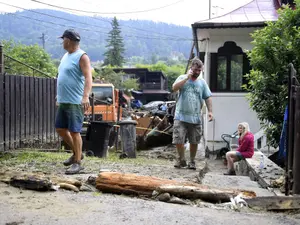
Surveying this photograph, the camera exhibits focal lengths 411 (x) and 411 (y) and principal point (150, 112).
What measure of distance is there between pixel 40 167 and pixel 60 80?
129 cm

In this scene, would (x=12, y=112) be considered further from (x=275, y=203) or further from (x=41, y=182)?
(x=275, y=203)

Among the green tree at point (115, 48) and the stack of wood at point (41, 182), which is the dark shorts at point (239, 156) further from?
the green tree at point (115, 48)

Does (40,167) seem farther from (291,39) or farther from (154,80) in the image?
(154,80)

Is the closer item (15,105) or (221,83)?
(15,105)

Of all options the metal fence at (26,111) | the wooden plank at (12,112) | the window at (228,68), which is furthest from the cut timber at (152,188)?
the window at (228,68)

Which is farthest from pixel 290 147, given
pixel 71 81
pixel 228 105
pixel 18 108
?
pixel 228 105

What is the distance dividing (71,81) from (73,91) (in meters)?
0.14

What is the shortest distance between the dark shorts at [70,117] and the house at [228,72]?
774 centimetres

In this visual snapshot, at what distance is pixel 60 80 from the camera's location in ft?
17.6

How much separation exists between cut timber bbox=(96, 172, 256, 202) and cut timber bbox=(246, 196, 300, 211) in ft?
0.78

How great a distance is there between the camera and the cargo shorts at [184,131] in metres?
6.87

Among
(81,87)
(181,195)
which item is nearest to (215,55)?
(81,87)

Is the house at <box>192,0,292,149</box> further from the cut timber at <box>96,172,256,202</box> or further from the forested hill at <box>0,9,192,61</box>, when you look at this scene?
the forested hill at <box>0,9,192,61</box>

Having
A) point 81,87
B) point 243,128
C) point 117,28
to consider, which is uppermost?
point 117,28
